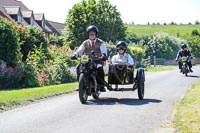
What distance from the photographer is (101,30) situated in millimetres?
68750

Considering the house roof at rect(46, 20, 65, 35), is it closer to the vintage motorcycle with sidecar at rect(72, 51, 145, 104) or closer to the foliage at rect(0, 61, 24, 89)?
the foliage at rect(0, 61, 24, 89)

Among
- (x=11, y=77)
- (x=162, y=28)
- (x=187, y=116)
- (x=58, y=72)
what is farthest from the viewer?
(x=162, y=28)

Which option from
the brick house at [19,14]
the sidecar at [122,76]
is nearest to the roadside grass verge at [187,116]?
the sidecar at [122,76]

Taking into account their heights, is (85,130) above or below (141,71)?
below

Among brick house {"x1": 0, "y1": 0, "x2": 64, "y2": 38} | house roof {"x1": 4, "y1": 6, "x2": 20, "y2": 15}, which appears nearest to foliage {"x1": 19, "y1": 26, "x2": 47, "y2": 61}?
brick house {"x1": 0, "y1": 0, "x2": 64, "y2": 38}

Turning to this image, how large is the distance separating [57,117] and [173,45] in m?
77.0

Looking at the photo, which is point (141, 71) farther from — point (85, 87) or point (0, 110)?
point (0, 110)

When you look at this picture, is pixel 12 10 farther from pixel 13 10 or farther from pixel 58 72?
pixel 58 72

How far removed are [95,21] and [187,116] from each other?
196 feet

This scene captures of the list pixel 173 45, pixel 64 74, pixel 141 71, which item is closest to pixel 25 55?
pixel 64 74

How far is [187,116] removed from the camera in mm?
10086

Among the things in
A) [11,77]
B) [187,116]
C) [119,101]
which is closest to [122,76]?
[119,101]

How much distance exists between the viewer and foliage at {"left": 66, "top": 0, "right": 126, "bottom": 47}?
68.2m

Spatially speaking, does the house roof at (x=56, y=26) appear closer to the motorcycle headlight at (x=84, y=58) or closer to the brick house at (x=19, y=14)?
the brick house at (x=19, y=14)
